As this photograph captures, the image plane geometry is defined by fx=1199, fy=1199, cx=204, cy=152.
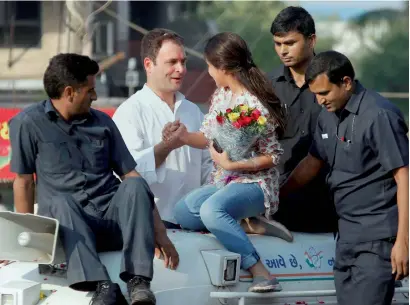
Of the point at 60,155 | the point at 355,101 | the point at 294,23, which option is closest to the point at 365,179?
the point at 355,101

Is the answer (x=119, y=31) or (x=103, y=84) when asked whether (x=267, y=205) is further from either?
(x=119, y=31)

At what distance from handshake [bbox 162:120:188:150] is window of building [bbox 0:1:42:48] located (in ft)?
58.4

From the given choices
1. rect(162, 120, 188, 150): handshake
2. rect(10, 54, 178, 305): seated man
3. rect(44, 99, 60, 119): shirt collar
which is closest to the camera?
rect(10, 54, 178, 305): seated man

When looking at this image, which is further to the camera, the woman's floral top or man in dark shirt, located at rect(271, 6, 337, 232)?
man in dark shirt, located at rect(271, 6, 337, 232)

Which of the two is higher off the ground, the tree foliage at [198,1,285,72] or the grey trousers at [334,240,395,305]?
the tree foliage at [198,1,285,72]

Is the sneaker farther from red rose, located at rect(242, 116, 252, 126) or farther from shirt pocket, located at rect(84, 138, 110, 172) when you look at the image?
shirt pocket, located at rect(84, 138, 110, 172)

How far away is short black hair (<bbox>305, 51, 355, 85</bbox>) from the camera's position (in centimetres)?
629

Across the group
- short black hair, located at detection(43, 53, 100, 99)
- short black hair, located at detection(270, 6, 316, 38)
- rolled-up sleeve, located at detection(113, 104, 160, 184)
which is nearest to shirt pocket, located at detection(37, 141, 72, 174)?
short black hair, located at detection(43, 53, 100, 99)

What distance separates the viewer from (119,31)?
2500 centimetres

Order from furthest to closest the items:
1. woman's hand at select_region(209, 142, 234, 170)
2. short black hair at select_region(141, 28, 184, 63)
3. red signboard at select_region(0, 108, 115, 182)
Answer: red signboard at select_region(0, 108, 115, 182) → short black hair at select_region(141, 28, 184, 63) → woman's hand at select_region(209, 142, 234, 170)

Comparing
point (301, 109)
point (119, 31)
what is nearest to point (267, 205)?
point (301, 109)

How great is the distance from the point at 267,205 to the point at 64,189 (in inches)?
47.3

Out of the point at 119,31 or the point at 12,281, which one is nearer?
the point at 12,281

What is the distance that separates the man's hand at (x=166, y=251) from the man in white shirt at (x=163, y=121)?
763 mm
